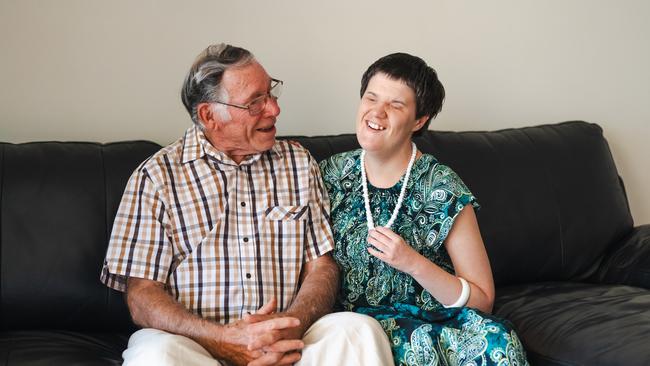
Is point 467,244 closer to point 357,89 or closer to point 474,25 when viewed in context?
point 357,89

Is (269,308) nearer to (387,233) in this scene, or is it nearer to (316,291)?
(316,291)

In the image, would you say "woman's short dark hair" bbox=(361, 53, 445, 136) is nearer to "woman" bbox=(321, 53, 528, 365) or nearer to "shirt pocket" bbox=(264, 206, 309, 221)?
"woman" bbox=(321, 53, 528, 365)

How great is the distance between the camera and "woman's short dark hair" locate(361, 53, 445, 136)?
6.72 feet

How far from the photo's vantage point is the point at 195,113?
213 centimetres

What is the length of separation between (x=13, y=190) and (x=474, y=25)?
5.62 ft

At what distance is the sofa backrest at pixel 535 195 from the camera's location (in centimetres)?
252

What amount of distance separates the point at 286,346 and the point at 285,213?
43 centimetres

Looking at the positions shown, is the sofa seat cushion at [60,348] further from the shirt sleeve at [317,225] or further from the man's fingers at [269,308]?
the shirt sleeve at [317,225]

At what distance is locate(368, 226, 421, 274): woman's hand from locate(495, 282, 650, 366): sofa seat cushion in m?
0.43

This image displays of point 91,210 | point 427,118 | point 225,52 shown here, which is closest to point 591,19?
point 427,118

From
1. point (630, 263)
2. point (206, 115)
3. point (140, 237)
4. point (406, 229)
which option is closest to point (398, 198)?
point (406, 229)

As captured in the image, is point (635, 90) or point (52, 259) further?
point (635, 90)

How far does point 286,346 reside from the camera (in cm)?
178

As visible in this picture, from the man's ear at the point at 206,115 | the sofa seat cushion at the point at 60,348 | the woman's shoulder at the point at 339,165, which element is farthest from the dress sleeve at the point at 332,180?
the sofa seat cushion at the point at 60,348
